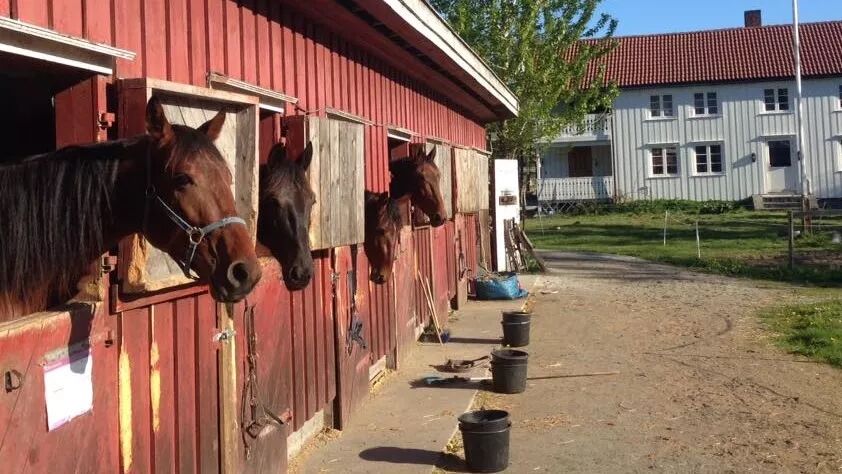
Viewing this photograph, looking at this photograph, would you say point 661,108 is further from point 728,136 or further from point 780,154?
point 780,154

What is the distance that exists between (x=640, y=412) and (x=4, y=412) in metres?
5.18

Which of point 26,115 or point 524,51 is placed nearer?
point 26,115

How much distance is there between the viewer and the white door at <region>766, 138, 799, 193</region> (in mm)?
37031

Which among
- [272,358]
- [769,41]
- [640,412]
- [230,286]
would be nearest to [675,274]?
[640,412]

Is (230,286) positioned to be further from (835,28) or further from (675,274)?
(835,28)

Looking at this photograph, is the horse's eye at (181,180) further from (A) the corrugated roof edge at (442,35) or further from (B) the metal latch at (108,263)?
(A) the corrugated roof edge at (442,35)

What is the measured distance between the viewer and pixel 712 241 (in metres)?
22.6

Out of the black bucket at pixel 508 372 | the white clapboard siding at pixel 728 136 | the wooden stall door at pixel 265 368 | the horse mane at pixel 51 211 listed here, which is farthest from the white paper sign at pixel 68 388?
the white clapboard siding at pixel 728 136

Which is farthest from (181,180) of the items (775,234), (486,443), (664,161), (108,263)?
(664,161)

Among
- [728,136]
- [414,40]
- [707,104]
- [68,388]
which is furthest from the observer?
[707,104]

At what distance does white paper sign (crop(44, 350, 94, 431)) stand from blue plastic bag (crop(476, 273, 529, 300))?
10.1 metres

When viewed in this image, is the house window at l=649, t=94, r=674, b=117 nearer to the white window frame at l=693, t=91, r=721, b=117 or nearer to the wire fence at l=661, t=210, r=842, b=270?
the white window frame at l=693, t=91, r=721, b=117

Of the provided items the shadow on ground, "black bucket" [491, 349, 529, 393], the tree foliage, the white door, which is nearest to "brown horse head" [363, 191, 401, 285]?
"black bucket" [491, 349, 529, 393]

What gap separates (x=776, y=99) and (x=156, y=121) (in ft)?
130
